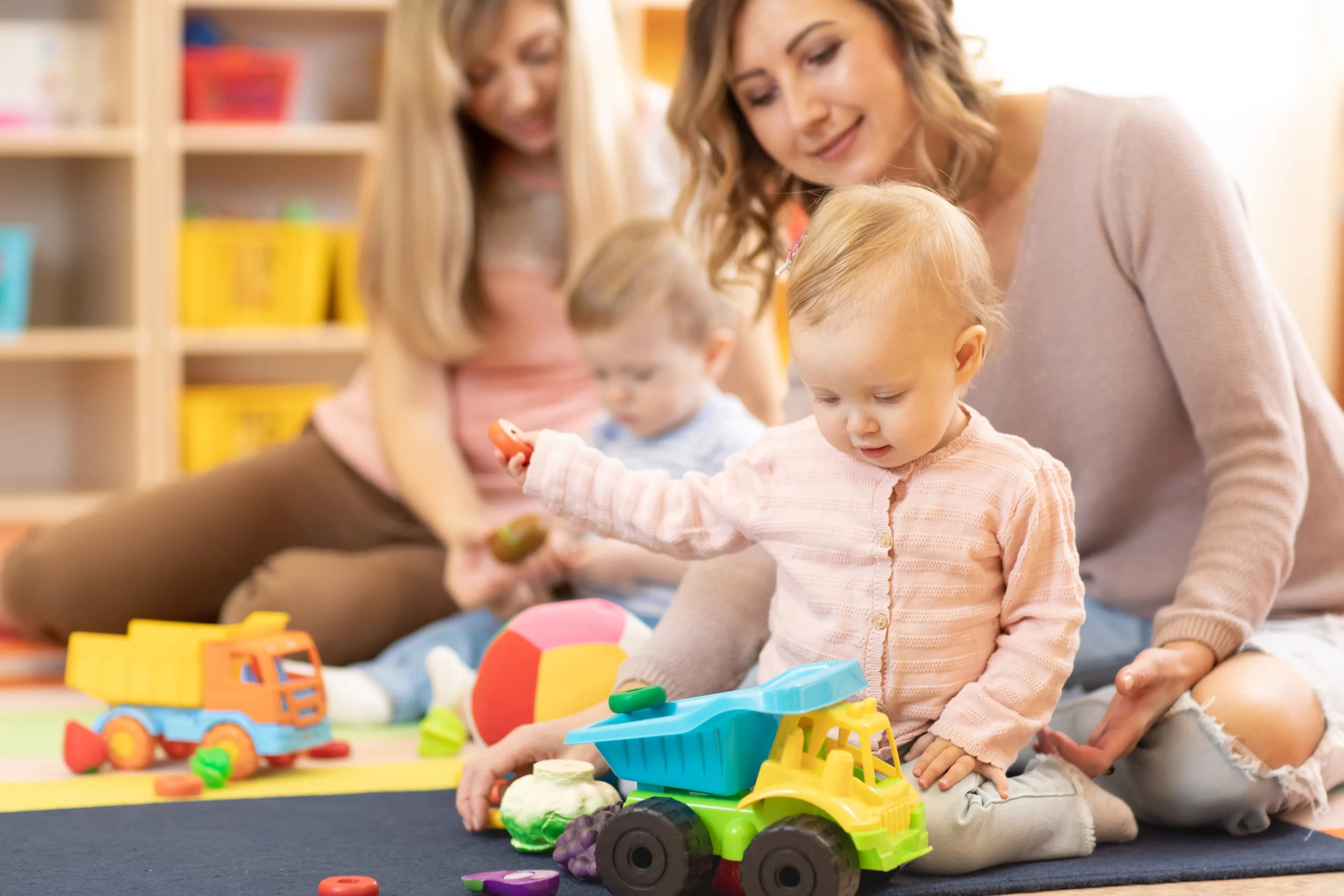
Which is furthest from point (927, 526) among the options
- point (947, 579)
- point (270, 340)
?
point (270, 340)

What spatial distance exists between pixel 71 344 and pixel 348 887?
2378mm

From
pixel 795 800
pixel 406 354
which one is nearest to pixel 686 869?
pixel 795 800

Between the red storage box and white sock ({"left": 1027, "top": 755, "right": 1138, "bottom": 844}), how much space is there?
8.23 ft

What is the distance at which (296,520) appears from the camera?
76.4 inches

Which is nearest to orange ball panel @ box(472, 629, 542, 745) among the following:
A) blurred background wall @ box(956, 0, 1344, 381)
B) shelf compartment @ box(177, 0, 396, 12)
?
shelf compartment @ box(177, 0, 396, 12)

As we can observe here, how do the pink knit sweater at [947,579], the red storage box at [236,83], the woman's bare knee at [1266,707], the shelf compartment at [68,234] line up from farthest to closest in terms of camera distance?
the shelf compartment at [68,234]
the red storage box at [236,83]
the woman's bare knee at [1266,707]
the pink knit sweater at [947,579]

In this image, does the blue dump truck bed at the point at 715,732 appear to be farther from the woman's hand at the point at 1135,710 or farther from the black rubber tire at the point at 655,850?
the woman's hand at the point at 1135,710

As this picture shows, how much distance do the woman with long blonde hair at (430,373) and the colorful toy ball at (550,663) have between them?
1.18 ft

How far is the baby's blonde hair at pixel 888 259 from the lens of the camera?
0.97 metres

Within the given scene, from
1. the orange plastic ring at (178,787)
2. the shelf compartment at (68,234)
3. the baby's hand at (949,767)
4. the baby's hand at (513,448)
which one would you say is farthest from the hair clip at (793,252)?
the shelf compartment at (68,234)

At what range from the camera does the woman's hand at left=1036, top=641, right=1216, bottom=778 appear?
111cm

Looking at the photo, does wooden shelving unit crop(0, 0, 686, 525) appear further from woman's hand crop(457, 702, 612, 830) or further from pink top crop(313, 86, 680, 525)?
woman's hand crop(457, 702, 612, 830)

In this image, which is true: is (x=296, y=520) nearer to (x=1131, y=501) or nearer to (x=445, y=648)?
(x=445, y=648)

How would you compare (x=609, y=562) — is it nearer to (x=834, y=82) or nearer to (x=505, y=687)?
(x=505, y=687)
